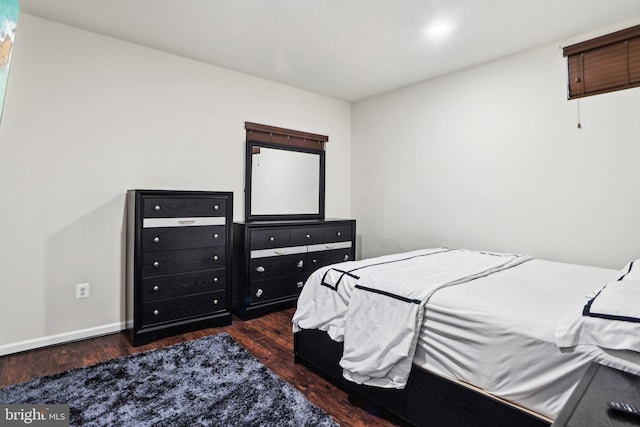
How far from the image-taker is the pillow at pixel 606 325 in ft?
3.70

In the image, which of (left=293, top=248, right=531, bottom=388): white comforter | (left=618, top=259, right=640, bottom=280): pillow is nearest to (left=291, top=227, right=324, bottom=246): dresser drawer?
(left=293, top=248, right=531, bottom=388): white comforter

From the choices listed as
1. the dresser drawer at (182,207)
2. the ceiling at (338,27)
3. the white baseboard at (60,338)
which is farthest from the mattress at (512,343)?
the white baseboard at (60,338)

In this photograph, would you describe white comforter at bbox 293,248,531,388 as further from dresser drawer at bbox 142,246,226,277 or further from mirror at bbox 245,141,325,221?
mirror at bbox 245,141,325,221

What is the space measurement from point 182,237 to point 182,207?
250 millimetres

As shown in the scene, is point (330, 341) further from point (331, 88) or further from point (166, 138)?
point (331, 88)

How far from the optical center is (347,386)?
2.00 metres

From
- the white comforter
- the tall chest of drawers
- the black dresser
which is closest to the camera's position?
the white comforter

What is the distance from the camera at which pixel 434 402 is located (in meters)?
1.56

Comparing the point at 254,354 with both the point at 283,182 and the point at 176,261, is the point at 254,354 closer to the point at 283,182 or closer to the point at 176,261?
the point at 176,261

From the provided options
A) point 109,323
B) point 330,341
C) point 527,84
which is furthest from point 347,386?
point 527,84

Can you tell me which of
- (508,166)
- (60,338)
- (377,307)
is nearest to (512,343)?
(377,307)

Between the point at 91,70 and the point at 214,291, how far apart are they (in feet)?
6.89

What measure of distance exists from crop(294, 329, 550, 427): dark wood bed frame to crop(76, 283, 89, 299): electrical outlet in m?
2.04

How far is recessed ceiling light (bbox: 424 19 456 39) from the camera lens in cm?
257
